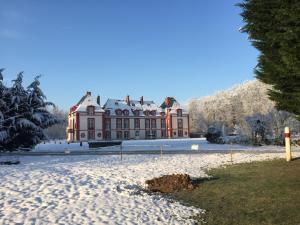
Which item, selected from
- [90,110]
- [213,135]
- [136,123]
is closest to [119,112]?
[136,123]

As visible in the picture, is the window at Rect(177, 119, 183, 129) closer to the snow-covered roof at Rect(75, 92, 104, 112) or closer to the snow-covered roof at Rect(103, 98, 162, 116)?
the snow-covered roof at Rect(103, 98, 162, 116)

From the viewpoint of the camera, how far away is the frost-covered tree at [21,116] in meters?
27.0

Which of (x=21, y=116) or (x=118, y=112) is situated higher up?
(x=118, y=112)

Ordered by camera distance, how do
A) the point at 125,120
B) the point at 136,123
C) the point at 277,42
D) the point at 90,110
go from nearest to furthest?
1. the point at 277,42
2. the point at 90,110
3. the point at 125,120
4. the point at 136,123

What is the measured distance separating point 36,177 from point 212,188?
Result: 6.77 metres

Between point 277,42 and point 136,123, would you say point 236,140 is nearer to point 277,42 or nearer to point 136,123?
point 277,42

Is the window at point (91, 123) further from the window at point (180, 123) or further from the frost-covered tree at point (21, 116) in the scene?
the frost-covered tree at point (21, 116)

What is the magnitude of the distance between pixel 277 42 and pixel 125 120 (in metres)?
76.5

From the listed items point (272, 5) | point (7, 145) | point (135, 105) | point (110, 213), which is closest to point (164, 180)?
point (110, 213)

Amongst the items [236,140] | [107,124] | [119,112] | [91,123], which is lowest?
[236,140]

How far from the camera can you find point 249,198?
9.91 meters

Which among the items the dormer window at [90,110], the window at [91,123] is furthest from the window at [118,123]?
the dormer window at [90,110]

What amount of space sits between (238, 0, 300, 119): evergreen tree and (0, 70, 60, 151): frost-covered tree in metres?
18.9

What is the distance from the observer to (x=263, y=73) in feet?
48.9
